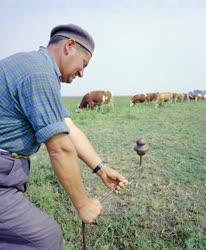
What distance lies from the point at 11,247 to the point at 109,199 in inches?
81.7

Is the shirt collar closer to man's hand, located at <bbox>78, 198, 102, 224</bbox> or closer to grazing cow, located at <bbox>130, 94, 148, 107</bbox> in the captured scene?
man's hand, located at <bbox>78, 198, 102, 224</bbox>

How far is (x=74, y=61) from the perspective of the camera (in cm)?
249

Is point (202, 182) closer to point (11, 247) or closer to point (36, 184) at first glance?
point (36, 184)

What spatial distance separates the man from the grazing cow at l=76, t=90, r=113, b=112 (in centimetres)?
2120

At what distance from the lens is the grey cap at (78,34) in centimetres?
247

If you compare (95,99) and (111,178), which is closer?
(111,178)

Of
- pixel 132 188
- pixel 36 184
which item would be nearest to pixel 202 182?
pixel 132 188

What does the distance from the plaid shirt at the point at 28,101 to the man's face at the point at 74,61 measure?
14 cm

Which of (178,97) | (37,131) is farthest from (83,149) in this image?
(178,97)

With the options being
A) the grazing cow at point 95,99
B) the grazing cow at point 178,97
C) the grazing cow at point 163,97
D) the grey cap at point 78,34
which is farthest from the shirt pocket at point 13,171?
the grazing cow at point 178,97

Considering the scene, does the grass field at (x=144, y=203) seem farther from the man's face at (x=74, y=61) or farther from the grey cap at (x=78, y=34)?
the grey cap at (x=78, y=34)

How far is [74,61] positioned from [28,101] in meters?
0.43

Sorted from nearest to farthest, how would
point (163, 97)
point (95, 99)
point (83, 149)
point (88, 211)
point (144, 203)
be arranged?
point (88, 211) → point (83, 149) → point (144, 203) → point (95, 99) → point (163, 97)

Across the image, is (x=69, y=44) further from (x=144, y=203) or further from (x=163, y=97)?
(x=163, y=97)
